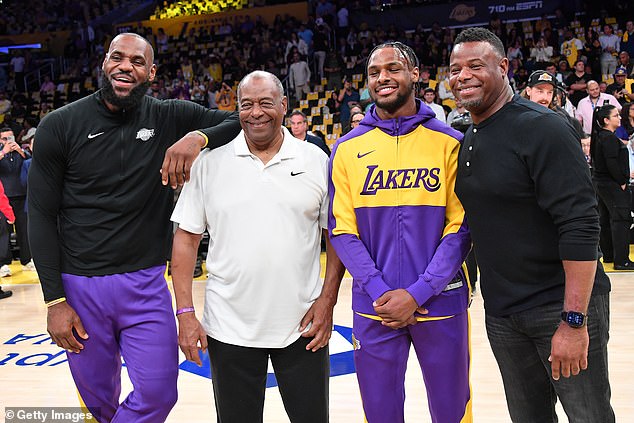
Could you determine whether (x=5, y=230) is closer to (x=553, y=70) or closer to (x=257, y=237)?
(x=257, y=237)

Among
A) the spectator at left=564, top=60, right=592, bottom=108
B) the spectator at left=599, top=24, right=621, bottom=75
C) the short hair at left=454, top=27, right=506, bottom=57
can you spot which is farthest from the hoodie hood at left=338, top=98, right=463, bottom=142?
the spectator at left=599, top=24, right=621, bottom=75

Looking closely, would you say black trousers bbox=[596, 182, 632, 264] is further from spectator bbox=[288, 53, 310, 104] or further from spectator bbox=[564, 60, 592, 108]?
spectator bbox=[288, 53, 310, 104]

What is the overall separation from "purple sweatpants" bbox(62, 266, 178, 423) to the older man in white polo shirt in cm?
15

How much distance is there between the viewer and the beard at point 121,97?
8.84ft

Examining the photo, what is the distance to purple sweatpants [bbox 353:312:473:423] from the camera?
2547 mm

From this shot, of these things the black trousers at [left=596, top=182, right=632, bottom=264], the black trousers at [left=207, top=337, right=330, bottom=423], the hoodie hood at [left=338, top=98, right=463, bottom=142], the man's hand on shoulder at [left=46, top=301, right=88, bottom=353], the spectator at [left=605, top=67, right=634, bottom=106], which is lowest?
the black trousers at [left=596, top=182, right=632, bottom=264]

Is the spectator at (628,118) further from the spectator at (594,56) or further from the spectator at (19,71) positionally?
the spectator at (19,71)

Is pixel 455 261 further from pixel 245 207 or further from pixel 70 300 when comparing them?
pixel 70 300

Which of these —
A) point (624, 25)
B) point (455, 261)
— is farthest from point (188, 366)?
point (624, 25)

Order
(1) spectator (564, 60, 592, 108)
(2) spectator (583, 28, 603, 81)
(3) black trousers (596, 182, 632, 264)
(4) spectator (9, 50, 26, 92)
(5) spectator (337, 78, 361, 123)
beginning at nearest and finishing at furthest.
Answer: (3) black trousers (596, 182, 632, 264), (1) spectator (564, 60, 592, 108), (5) spectator (337, 78, 361, 123), (2) spectator (583, 28, 603, 81), (4) spectator (9, 50, 26, 92)

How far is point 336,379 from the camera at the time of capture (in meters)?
4.42

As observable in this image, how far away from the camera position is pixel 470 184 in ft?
7.73

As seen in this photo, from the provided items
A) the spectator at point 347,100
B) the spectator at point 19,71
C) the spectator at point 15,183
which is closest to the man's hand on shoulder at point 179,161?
the spectator at point 15,183

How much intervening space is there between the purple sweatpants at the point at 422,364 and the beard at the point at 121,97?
1.19 m
